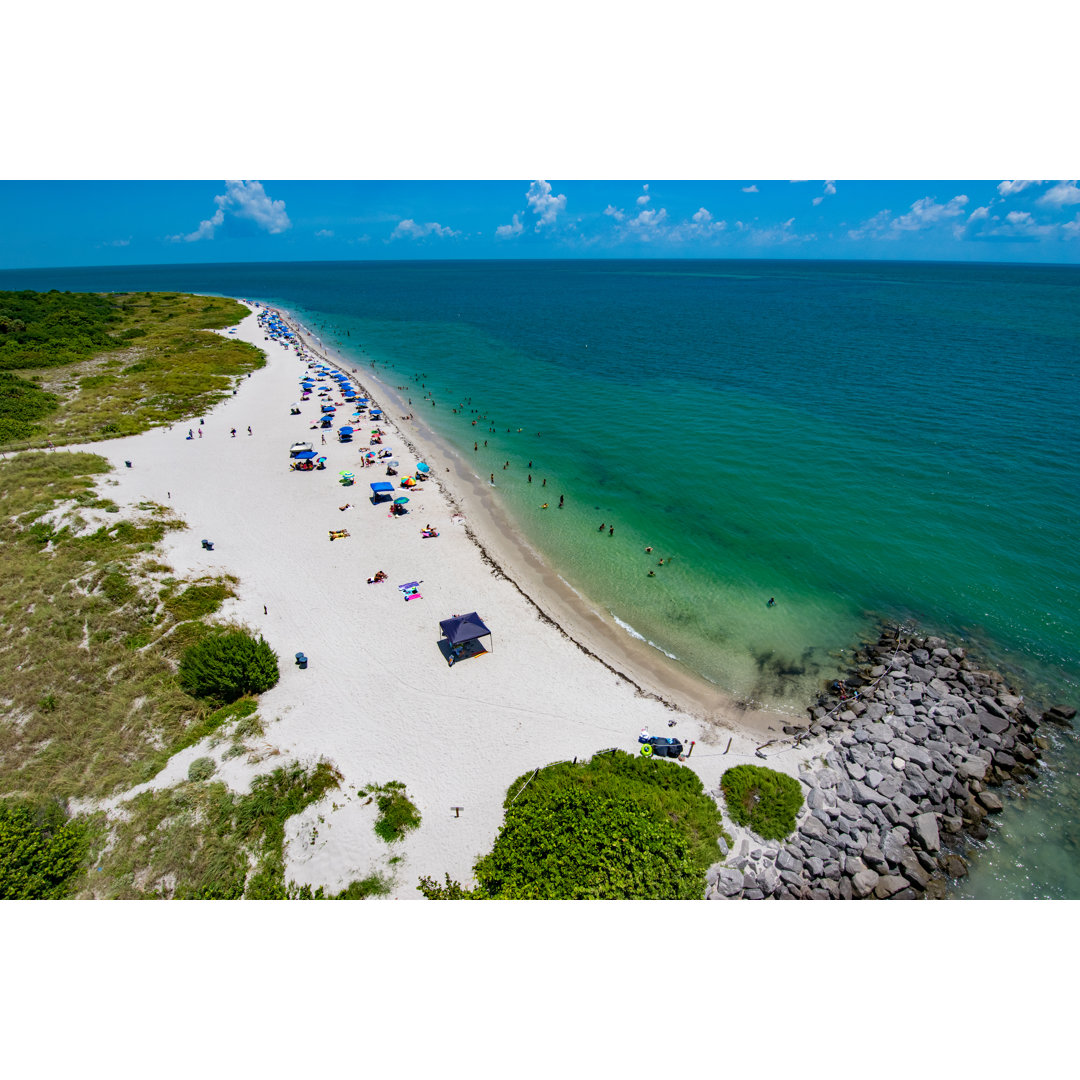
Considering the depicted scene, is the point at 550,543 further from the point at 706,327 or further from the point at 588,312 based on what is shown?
the point at 588,312

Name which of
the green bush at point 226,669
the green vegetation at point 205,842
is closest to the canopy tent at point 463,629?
the green vegetation at point 205,842

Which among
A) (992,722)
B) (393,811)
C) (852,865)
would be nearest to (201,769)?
(393,811)

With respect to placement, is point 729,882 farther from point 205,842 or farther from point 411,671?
point 205,842

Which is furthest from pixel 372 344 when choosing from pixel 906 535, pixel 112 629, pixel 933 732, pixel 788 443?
pixel 933 732

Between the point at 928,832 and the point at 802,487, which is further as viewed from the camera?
the point at 802,487

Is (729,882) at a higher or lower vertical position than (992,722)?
higher

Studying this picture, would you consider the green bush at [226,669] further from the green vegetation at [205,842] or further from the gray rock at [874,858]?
the gray rock at [874,858]
